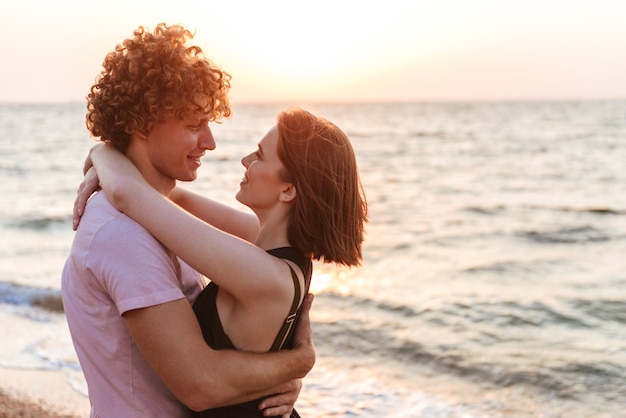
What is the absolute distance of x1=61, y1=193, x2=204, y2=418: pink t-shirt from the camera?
239 centimetres

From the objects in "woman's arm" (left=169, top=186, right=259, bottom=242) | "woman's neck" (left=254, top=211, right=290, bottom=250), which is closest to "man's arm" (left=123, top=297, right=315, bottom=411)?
"woman's neck" (left=254, top=211, right=290, bottom=250)

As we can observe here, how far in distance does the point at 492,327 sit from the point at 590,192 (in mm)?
13391

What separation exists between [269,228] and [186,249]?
409mm

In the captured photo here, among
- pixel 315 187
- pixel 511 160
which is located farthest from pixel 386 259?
pixel 511 160

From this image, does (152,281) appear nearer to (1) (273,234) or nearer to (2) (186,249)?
(2) (186,249)

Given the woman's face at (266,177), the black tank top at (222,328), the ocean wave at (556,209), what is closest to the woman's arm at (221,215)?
the woman's face at (266,177)

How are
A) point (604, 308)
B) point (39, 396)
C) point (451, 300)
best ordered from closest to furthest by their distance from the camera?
point (39, 396)
point (604, 308)
point (451, 300)

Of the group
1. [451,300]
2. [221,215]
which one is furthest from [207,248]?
[451,300]

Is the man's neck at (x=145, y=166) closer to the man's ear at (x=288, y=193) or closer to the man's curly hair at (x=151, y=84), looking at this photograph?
the man's curly hair at (x=151, y=84)

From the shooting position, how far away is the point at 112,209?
255 cm

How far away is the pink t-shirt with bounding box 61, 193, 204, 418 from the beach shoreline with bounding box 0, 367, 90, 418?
3.26m

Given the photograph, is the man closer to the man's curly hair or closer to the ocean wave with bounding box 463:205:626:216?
the man's curly hair

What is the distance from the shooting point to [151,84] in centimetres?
263

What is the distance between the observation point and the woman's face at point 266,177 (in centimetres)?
274
